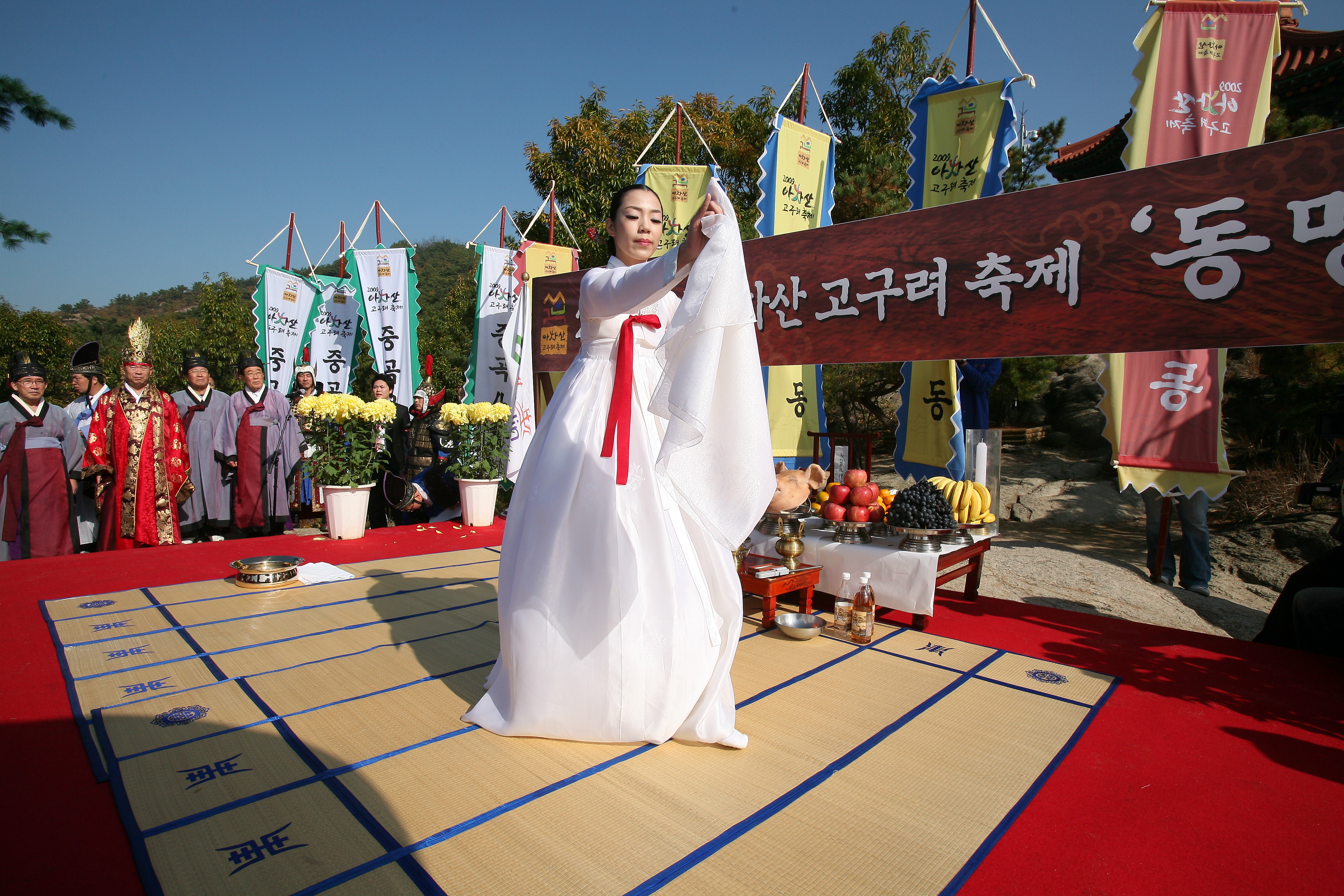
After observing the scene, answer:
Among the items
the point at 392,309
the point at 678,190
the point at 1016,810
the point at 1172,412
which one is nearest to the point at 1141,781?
the point at 1016,810

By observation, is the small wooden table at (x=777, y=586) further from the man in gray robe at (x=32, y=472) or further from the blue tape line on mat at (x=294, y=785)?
the man in gray robe at (x=32, y=472)

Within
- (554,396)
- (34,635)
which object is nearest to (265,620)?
(34,635)

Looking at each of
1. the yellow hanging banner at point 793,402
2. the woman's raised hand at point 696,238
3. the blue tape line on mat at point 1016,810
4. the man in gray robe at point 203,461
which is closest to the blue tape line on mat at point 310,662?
the woman's raised hand at point 696,238

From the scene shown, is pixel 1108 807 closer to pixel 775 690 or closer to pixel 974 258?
pixel 775 690

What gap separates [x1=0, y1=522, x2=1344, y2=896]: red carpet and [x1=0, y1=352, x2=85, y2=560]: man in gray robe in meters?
1.38

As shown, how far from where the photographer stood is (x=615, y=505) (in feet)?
6.85

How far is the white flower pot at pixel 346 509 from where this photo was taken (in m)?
5.51

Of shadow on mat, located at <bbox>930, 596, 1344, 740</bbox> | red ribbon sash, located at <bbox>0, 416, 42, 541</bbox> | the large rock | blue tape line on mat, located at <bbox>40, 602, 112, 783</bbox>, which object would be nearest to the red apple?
shadow on mat, located at <bbox>930, 596, 1344, 740</bbox>

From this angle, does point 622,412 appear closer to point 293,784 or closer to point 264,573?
point 293,784

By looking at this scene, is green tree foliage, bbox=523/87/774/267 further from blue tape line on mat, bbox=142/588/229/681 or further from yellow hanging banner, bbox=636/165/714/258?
blue tape line on mat, bbox=142/588/229/681

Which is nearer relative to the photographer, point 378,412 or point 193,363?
point 378,412

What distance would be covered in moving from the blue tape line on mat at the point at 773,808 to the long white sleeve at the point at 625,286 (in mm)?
1497

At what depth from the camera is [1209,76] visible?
14.9ft

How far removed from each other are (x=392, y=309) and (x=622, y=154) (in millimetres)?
6462
